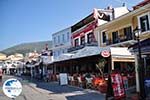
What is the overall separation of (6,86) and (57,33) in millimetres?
45575

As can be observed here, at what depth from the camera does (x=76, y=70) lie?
40562 millimetres

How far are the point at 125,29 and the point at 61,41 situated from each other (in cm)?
2292

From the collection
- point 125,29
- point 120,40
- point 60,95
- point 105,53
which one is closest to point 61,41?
point 120,40

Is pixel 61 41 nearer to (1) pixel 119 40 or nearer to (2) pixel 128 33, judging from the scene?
(1) pixel 119 40

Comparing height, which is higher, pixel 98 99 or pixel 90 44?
pixel 90 44

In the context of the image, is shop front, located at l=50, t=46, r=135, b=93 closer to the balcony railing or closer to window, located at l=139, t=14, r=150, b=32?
the balcony railing

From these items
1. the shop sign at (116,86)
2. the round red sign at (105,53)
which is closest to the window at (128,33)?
the round red sign at (105,53)

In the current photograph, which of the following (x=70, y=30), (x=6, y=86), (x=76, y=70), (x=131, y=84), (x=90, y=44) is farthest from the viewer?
(x=70, y=30)

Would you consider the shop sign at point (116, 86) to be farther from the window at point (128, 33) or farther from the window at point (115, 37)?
the window at point (115, 37)

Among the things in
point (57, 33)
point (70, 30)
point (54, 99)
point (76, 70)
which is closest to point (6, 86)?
point (54, 99)

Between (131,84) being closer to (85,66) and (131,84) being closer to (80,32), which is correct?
(85,66)

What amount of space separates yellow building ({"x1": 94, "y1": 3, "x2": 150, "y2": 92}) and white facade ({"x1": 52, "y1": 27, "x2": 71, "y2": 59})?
1221 cm

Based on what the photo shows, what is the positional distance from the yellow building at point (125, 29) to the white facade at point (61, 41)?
40.0 feet

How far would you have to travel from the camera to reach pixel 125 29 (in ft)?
100
